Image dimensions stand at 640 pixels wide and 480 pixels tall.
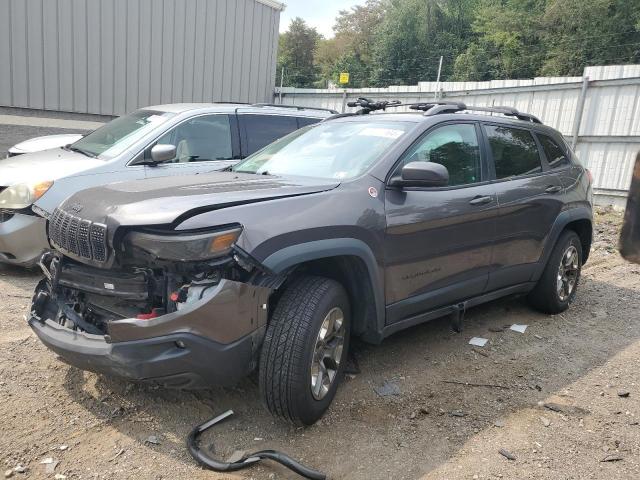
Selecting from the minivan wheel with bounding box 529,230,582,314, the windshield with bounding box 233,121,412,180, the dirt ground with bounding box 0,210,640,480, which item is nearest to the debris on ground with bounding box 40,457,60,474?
the dirt ground with bounding box 0,210,640,480

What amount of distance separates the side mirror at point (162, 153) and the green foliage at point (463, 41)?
37806 millimetres

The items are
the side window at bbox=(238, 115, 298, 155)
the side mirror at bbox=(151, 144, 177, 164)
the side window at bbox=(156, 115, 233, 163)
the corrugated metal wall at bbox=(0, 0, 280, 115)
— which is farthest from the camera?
the corrugated metal wall at bbox=(0, 0, 280, 115)

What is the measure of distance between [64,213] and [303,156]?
164 cm

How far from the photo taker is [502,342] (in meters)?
4.49

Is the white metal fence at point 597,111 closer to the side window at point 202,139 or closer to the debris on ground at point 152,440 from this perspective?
the side window at point 202,139

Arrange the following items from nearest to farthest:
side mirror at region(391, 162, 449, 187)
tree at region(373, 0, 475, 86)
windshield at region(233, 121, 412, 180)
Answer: side mirror at region(391, 162, 449, 187)
windshield at region(233, 121, 412, 180)
tree at region(373, 0, 475, 86)

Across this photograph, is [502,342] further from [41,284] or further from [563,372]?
[41,284]

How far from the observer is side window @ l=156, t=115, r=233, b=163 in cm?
591

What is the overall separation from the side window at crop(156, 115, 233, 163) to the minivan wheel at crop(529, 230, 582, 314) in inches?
142

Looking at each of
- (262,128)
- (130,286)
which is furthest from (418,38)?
(130,286)

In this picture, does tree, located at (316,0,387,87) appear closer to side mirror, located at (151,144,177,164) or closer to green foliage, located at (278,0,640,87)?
green foliage, located at (278,0,640,87)

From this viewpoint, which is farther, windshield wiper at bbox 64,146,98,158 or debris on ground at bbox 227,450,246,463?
windshield wiper at bbox 64,146,98,158

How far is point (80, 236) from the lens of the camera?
112 inches

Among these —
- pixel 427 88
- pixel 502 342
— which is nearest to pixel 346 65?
pixel 427 88
